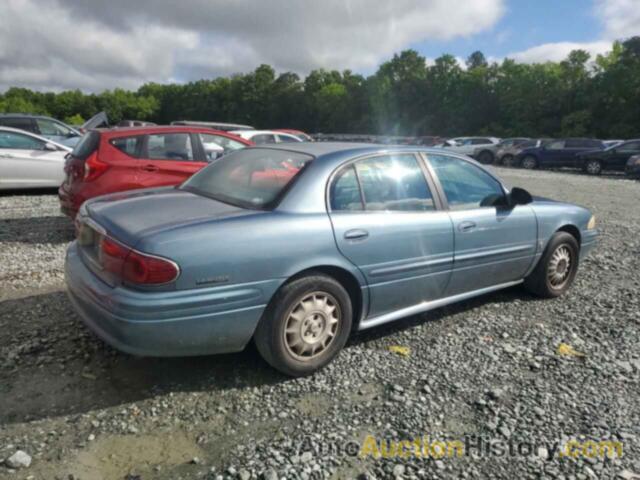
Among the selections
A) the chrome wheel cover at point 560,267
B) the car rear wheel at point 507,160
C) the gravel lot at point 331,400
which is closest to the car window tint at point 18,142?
the gravel lot at point 331,400

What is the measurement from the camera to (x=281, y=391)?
2.94 meters

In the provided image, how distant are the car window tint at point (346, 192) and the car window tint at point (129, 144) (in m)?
3.81

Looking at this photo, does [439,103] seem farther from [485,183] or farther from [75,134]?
[485,183]

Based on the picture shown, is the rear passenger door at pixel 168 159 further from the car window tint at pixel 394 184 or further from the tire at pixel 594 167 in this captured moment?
the tire at pixel 594 167

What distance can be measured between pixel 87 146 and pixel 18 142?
436 cm

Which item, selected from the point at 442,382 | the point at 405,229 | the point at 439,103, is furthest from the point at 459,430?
the point at 439,103

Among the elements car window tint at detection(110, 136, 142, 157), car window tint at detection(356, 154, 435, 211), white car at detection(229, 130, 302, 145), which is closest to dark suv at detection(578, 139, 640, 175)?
white car at detection(229, 130, 302, 145)

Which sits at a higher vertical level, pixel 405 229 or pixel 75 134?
pixel 75 134

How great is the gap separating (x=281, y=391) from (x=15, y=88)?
11749 cm

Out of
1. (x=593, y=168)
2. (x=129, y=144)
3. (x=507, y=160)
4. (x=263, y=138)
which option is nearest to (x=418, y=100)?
(x=507, y=160)

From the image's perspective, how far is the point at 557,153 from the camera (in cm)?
2236

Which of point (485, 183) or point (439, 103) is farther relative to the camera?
point (439, 103)

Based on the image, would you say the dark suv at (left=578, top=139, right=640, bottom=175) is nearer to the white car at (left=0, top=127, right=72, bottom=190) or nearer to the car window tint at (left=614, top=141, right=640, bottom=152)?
the car window tint at (left=614, top=141, right=640, bottom=152)

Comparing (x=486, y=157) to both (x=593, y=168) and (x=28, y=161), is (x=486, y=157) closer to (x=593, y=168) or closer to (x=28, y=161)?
(x=593, y=168)
